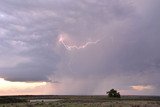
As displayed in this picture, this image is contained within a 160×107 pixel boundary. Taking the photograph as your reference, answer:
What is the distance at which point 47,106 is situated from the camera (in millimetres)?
70312

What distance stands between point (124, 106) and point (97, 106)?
22.0 feet

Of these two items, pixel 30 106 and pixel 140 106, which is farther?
pixel 140 106

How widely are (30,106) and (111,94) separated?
67.0m

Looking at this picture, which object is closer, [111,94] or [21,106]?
[21,106]

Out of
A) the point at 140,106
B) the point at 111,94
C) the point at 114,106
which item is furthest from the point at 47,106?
the point at 111,94

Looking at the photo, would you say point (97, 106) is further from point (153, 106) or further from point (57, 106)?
point (153, 106)

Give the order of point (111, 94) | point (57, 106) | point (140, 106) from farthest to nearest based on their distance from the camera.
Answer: point (111, 94), point (140, 106), point (57, 106)

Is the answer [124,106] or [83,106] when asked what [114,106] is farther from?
[83,106]

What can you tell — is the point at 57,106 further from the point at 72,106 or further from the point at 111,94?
the point at 111,94

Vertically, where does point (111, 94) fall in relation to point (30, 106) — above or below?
above

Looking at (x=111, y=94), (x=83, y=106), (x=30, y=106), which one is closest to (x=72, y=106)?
(x=83, y=106)

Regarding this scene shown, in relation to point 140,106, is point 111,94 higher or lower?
higher

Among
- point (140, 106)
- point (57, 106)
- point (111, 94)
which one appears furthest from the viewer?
point (111, 94)

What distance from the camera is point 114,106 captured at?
71.8 metres
